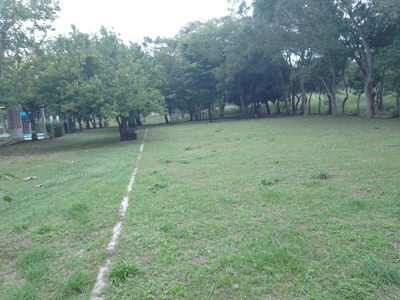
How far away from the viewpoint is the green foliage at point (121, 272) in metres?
2.88

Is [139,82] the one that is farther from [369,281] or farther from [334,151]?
[369,281]

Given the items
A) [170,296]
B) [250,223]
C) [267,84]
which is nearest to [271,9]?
[267,84]

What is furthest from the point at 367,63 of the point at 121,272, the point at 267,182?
the point at 121,272

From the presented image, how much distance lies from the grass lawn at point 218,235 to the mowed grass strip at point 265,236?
1 cm

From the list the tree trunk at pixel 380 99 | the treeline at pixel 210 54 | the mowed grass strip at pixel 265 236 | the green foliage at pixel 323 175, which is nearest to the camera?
the mowed grass strip at pixel 265 236

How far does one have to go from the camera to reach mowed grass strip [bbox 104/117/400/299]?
2.66m

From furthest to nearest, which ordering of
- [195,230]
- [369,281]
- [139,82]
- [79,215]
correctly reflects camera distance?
[139,82]
[79,215]
[195,230]
[369,281]

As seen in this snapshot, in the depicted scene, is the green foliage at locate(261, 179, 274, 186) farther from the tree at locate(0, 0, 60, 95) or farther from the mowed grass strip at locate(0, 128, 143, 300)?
the tree at locate(0, 0, 60, 95)

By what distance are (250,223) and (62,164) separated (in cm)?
881

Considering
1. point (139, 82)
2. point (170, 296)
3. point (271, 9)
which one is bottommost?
point (170, 296)

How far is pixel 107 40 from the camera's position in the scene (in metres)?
17.2

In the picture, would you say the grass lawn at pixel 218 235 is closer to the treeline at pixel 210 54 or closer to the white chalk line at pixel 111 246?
the white chalk line at pixel 111 246

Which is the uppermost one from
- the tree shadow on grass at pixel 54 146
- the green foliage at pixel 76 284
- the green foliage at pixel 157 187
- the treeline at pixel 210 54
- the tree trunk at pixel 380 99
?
the treeline at pixel 210 54

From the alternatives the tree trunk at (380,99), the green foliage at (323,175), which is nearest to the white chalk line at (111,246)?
the green foliage at (323,175)
